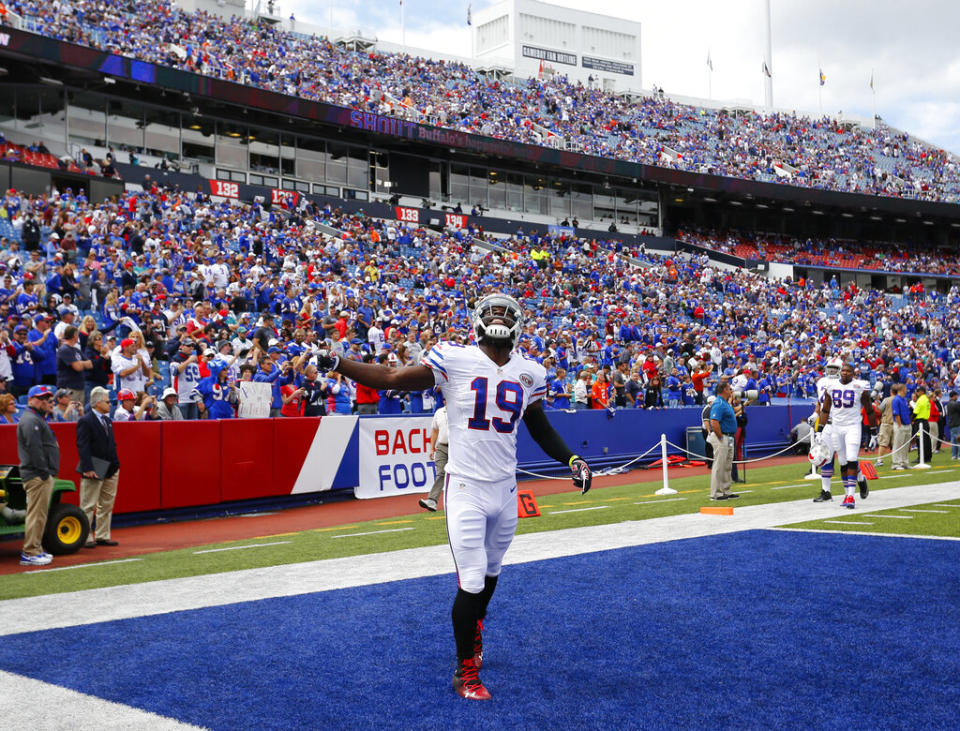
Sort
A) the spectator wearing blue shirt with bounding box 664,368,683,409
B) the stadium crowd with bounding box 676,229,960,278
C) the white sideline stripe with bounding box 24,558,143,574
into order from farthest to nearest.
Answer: the stadium crowd with bounding box 676,229,960,278 < the spectator wearing blue shirt with bounding box 664,368,683,409 < the white sideline stripe with bounding box 24,558,143,574

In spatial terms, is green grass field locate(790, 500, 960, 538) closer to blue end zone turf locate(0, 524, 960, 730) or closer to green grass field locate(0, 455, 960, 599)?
green grass field locate(0, 455, 960, 599)

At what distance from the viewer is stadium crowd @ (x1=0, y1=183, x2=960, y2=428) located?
47.0ft

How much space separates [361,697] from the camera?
14.9ft

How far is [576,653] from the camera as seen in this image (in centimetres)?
535

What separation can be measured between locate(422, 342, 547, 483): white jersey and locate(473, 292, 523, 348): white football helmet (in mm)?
125

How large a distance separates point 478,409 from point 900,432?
17.9 metres

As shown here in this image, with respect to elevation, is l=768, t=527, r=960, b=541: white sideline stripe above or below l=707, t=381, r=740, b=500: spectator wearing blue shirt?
below

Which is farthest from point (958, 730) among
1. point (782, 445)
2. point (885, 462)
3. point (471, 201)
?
point (471, 201)

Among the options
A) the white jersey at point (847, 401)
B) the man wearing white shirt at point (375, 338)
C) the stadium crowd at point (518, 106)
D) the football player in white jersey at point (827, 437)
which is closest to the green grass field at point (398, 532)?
the football player in white jersey at point (827, 437)

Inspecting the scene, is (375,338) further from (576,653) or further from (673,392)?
(576,653)

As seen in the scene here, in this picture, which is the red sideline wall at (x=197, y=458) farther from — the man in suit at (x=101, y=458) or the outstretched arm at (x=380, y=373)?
the outstretched arm at (x=380, y=373)

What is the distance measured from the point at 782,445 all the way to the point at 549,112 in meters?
32.5

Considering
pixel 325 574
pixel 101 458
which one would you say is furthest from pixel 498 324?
pixel 101 458

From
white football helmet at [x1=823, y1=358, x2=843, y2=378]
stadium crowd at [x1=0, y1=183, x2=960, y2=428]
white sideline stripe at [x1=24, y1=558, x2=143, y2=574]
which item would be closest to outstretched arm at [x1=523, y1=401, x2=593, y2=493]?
stadium crowd at [x1=0, y1=183, x2=960, y2=428]
